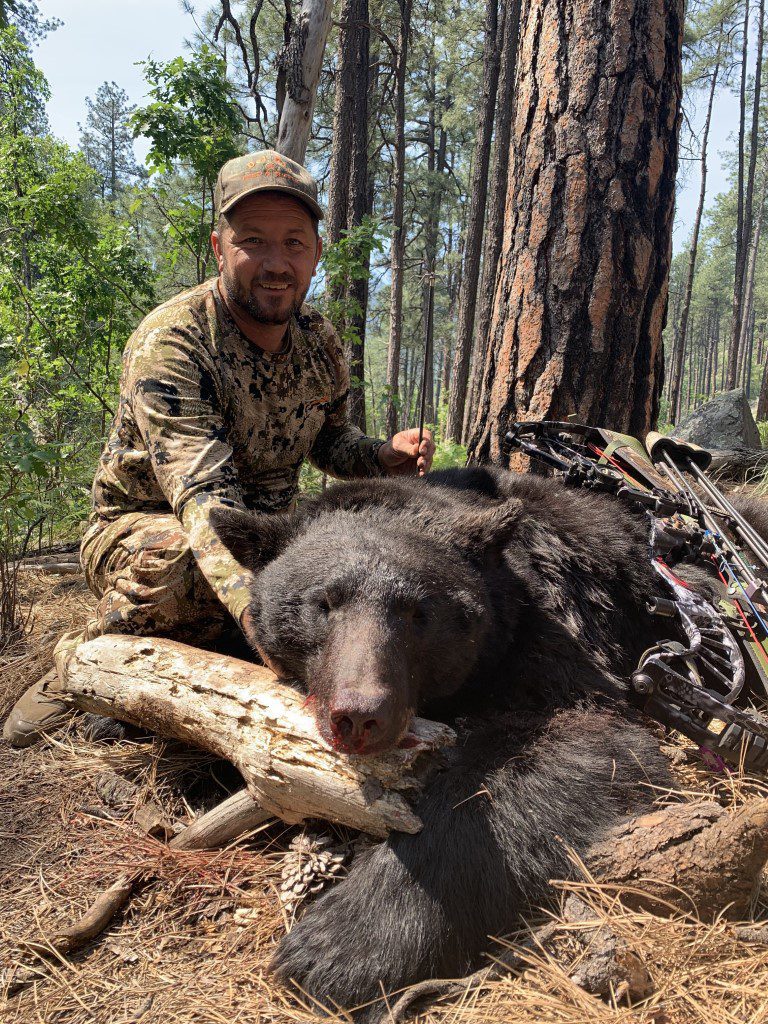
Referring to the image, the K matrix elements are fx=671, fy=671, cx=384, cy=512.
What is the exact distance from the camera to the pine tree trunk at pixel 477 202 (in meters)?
12.6

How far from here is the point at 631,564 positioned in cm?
270

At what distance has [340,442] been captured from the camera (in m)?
3.94

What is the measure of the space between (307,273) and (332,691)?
2.17m

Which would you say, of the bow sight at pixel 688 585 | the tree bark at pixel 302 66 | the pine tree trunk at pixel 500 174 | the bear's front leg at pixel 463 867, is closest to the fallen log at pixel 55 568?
the tree bark at pixel 302 66

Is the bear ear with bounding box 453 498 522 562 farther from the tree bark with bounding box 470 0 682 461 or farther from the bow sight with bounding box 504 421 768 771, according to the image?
the tree bark with bounding box 470 0 682 461

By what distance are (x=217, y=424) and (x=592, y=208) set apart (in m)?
2.14

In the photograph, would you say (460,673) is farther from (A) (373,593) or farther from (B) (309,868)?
(B) (309,868)

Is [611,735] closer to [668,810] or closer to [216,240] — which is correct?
[668,810]

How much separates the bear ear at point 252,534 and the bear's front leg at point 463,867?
956 millimetres

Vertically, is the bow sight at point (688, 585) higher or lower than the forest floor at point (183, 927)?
higher

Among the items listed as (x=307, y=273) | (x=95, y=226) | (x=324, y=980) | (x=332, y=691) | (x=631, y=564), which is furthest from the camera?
(x=95, y=226)

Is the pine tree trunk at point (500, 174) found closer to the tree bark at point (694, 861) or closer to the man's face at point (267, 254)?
the man's face at point (267, 254)

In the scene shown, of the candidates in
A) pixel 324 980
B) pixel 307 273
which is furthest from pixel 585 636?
pixel 307 273

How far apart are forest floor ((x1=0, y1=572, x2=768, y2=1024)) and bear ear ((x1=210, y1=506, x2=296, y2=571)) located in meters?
0.86
